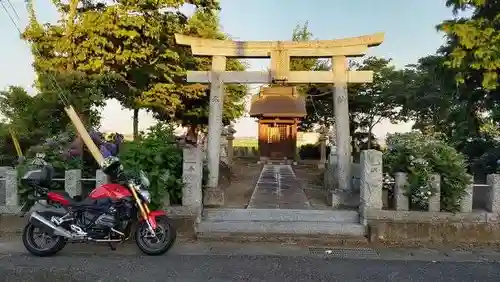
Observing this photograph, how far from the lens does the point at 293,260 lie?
223 inches

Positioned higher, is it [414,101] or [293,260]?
[414,101]

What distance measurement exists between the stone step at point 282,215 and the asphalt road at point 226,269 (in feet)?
4.98

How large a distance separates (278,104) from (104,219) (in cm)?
1612

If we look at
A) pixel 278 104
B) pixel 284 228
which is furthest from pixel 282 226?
pixel 278 104

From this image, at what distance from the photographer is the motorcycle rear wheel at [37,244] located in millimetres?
5727

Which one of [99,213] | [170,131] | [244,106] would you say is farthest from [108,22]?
[244,106]

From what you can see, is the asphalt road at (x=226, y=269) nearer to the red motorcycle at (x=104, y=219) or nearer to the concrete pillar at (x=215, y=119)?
the red motorcycle at (x=104, y=219)

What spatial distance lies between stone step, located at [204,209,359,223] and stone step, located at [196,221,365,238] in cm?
21

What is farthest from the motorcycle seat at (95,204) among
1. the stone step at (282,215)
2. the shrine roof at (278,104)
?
the shrine roof at (278,104)

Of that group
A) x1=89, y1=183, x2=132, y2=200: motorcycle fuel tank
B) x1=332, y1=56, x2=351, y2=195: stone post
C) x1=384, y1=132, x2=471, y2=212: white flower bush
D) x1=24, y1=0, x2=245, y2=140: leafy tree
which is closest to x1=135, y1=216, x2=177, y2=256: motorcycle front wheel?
x1=89, y1=183, x2=132, y2=200: motorcycle fuel tank

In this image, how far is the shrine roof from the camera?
21.1 m

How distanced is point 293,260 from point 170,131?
323cm

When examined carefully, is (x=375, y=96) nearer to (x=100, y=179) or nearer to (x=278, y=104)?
(x=278, y=104)

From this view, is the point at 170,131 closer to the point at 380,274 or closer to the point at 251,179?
the point at 380,274
